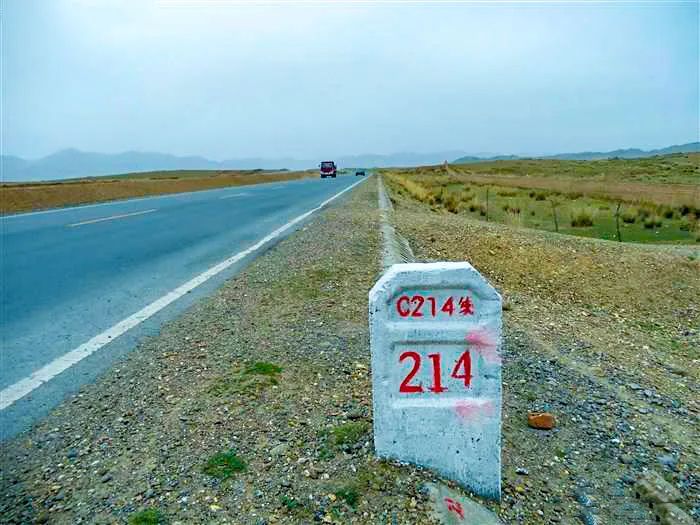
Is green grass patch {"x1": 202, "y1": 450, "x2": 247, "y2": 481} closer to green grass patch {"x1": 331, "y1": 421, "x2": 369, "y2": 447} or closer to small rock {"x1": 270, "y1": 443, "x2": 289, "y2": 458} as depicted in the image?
small rock {"x1": 270, "y1": 443, "x2": 289, "y2": 458}

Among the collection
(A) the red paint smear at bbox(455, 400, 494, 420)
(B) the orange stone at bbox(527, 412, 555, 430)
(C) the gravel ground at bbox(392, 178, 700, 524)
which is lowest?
(C) the gravel ground at bbox(392, 178, 700, 524)

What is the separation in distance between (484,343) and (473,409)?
321 millimetres

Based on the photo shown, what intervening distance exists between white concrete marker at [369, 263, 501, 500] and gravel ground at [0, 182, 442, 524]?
0.20 m

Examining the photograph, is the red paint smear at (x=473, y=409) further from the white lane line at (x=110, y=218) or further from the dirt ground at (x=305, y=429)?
the white lane line at (x=110, y=218)

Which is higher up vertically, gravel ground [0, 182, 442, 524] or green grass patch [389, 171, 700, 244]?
gravel ground [0, 182, 442, 524]

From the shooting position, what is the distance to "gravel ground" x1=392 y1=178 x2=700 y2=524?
2.69m

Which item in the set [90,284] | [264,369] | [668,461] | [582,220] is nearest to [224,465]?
[264,369]

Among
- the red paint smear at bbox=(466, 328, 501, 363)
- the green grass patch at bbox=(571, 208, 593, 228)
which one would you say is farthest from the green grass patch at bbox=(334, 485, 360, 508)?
the green grass patch at bbox=(571, 208, 593, 228)

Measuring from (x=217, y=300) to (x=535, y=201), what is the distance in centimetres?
2387

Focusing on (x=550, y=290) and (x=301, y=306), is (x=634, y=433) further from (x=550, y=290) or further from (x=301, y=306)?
(x=550, y=290)

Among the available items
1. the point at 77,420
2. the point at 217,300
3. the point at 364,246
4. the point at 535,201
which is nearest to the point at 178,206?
the point at 364,246

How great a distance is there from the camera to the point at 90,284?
642 cm

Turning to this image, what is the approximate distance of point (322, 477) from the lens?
2482 mm

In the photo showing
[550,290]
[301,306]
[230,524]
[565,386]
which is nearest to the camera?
[230,524]
